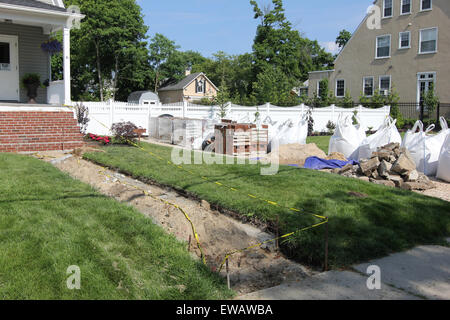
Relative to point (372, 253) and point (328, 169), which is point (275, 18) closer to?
point (328, 169)

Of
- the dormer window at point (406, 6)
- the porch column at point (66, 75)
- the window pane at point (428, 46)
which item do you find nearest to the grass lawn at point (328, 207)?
the porch column at point (66, 75)

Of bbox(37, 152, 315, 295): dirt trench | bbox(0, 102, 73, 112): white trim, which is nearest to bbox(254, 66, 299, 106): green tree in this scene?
bbox(0, 102, 73, 112): white trim

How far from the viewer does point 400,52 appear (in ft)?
99.5

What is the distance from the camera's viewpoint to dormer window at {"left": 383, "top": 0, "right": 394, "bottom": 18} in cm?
3058

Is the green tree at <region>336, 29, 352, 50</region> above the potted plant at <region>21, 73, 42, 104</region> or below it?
above

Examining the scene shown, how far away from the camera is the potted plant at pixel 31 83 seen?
15031 mm

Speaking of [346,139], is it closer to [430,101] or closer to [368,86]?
[430,101]

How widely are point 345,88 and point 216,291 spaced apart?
110 feet

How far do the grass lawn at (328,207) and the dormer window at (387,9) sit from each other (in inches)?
1084

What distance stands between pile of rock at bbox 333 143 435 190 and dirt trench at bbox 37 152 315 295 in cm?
408

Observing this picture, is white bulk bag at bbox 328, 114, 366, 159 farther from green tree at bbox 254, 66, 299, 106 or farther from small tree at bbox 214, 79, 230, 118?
green tree at bbox 254, 66, 299, 106

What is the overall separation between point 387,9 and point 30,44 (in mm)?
26560

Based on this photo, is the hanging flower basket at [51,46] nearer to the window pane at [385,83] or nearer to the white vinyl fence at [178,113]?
the white vinyl fence at [178,113]

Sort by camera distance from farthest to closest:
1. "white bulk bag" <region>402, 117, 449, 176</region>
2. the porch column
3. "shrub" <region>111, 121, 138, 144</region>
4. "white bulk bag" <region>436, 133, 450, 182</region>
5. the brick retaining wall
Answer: the porch column
"shrub" <region>111, 121, 138, 144</region>
the brick retaining wall
"white bulk bag" <region>402, 117, 449, 176</region>
"white bulk bag" <region>436, 133, 450, 182</region>
